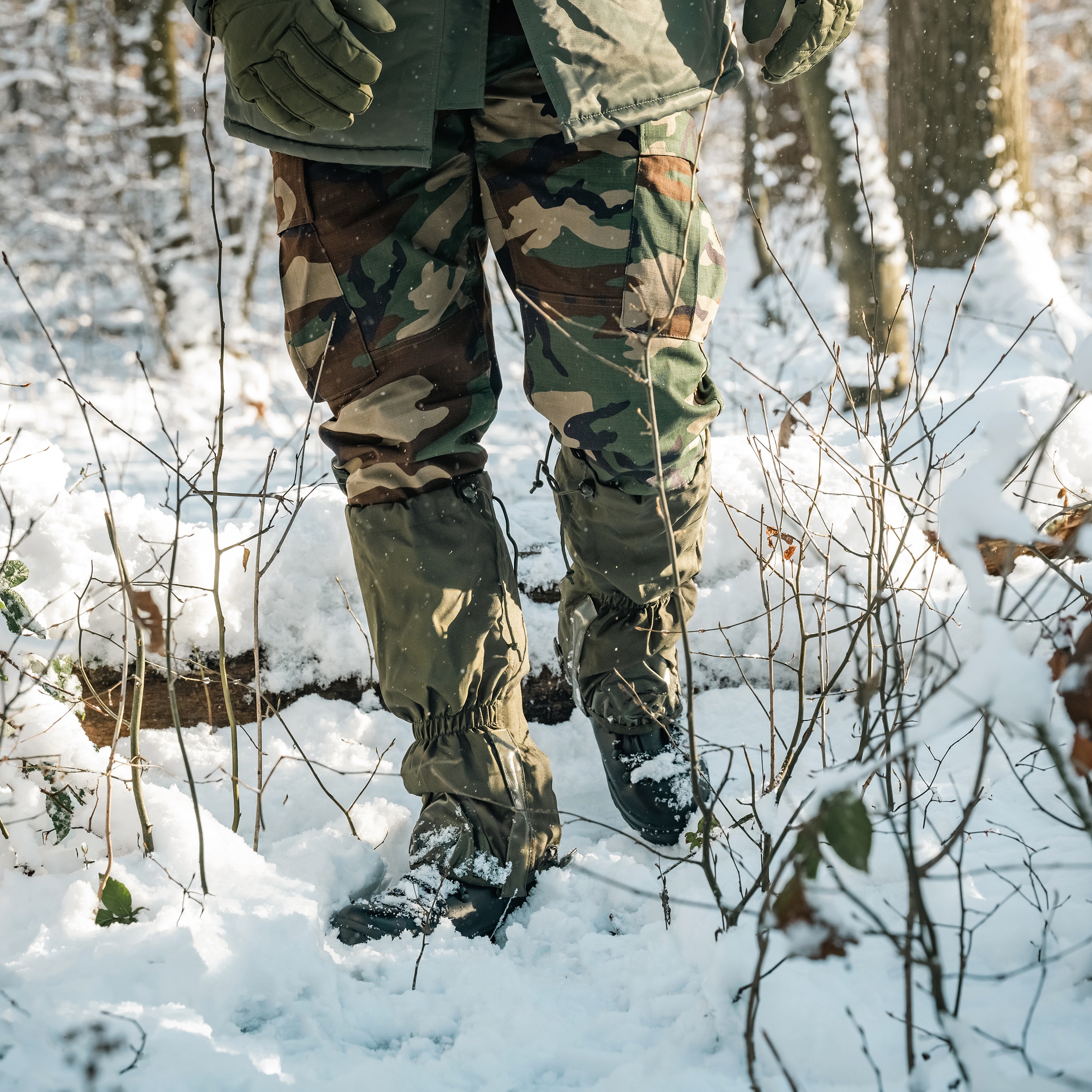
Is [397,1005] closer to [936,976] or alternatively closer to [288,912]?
[288,912]

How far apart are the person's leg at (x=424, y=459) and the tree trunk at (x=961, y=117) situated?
3.35 metres

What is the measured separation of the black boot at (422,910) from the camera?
3.83 ft

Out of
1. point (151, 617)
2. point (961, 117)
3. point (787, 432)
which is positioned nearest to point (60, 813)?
point (151, 617)

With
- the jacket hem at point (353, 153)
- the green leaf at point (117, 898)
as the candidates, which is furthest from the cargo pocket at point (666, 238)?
the green leaf at point (117, 898)

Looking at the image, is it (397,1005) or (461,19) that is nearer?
(397,1005)

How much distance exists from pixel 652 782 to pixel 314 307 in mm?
960

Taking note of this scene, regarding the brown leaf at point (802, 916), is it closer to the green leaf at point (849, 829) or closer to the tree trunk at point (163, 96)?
the green leaf at point (849, 829)

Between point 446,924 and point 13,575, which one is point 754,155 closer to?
point 13,575

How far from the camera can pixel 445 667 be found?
4.19 feet

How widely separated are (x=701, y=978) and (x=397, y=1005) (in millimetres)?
368

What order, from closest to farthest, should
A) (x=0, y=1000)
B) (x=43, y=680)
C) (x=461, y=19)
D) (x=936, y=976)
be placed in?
1. (x=936, y=976)
2. (x=0, y=1000)
3. (x=461, y=19)
4. (x=43, y=680)

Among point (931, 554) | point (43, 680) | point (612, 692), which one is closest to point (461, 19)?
point (612, 692)

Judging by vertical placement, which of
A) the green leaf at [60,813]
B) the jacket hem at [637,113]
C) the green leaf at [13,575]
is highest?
the jacket hem at [637,113]

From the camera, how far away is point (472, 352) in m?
1.34
